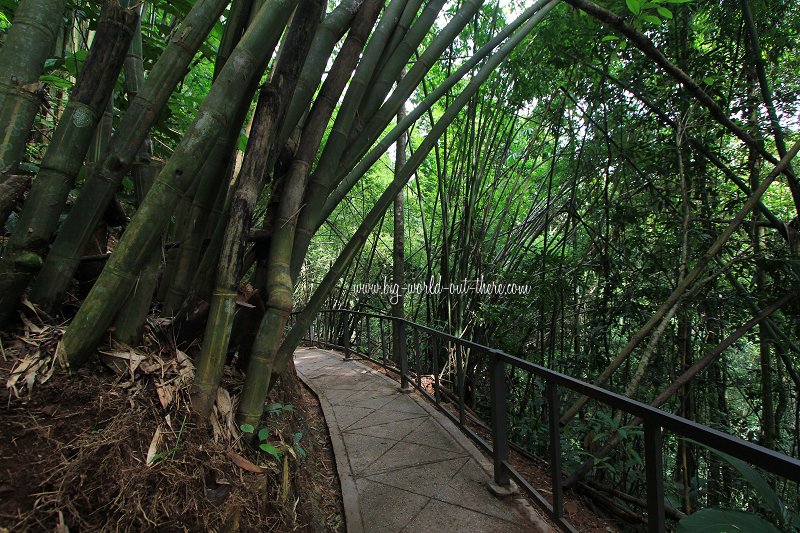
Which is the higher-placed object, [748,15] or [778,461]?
[748,15]

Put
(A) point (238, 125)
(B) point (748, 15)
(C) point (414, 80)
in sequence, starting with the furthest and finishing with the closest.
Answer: (B) point (748, 15) → (C) point (414, 80) → (A) point (238, 125)

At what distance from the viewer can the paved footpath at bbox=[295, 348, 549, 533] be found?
192cm

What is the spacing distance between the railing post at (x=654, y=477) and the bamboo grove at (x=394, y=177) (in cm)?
109

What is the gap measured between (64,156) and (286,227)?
2.27 ft

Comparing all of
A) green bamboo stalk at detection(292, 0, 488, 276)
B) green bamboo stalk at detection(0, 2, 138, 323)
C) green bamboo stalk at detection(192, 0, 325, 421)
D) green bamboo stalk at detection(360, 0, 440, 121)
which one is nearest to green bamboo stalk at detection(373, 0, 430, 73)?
green bamboo stalk at detection(360, 0, 440, 121)

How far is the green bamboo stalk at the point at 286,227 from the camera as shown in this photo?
1344 mm

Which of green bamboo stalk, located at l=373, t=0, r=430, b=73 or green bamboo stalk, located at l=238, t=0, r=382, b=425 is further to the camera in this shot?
green bamboo stalk, located at l=373, t=0, r=430, b=73

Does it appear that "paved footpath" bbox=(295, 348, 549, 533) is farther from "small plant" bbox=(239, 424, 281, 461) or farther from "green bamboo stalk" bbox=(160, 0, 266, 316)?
"green bamboo stalk" bbox=(160, 0, 266, 316)

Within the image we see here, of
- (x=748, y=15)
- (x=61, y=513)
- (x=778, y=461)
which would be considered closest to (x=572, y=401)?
(x=778, y=461)

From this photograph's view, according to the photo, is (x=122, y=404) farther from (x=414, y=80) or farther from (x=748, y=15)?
(x=748, y=15)

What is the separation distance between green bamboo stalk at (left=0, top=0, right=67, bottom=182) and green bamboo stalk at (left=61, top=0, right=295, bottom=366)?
382 millimetres

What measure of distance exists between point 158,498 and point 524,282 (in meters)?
3.31

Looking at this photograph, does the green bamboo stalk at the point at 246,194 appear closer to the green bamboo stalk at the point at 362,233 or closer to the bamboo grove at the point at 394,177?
the bamboo grove at the point at 394,177

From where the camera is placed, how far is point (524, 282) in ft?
12.2
